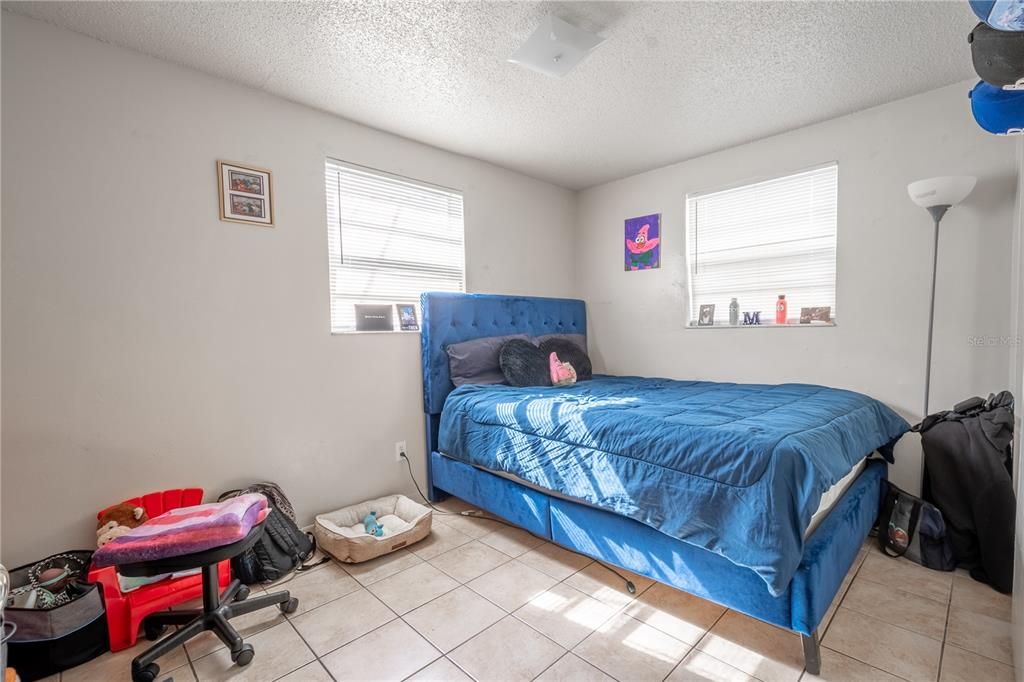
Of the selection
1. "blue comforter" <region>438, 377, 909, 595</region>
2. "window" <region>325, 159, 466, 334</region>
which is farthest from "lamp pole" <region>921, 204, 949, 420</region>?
"window" <region>325, 159, 466, 334</region>

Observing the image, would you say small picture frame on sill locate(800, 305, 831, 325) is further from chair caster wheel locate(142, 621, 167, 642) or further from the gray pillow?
chair caster wheel locate(142, 621, 167, 642)

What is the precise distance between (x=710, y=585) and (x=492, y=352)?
76.1 inches

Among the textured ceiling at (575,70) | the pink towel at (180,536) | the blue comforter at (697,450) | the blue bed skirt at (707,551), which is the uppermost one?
the textured ceiling at (575,70)

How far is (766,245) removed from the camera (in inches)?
125

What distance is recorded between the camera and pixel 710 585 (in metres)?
1.63

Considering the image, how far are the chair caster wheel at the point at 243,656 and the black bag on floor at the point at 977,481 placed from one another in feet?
9.76

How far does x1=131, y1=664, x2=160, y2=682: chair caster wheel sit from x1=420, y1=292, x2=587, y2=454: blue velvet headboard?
1.74 m

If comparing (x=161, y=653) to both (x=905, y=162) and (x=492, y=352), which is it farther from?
(x=905, y=162)

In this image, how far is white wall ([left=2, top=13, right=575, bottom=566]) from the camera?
1.84 metres

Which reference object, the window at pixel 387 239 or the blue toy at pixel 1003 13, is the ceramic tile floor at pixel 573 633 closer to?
the window at pixel 387 239

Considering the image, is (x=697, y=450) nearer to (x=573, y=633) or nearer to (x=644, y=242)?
(x=573, y=633)

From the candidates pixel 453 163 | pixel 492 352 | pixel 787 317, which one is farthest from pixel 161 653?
pixel 787 317

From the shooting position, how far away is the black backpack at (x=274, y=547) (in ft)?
Result: 6.91

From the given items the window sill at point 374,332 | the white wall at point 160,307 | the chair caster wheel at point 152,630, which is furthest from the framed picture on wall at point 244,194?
the chair caster wheel at point 152,630
